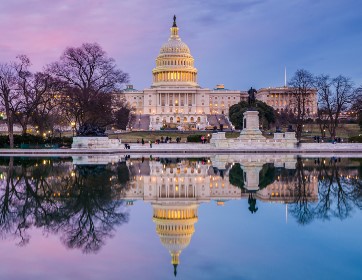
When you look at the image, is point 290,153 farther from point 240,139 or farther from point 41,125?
point 41,125

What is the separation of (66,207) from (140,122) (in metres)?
106

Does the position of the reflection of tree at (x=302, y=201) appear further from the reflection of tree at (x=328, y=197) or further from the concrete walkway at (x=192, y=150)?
the concrete walkway at (x=192, y=150)

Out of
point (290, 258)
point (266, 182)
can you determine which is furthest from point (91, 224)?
point (266, 182)

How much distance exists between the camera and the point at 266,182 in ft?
68.0

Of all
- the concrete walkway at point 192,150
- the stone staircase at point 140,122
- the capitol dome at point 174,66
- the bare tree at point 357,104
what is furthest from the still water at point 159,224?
the capitol dome at point 174,66

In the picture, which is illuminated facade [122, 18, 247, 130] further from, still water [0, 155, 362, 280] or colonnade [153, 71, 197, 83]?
A: still water [0, 155, 362, 280]

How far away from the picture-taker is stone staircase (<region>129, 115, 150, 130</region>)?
11045 cm

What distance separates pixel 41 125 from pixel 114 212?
4636cm

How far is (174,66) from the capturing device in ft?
506

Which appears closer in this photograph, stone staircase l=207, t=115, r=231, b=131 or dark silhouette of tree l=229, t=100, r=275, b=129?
dark silhouette of tree l=229, t=100, r=275, b=129

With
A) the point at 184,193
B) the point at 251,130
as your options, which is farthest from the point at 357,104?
the point at 184,193

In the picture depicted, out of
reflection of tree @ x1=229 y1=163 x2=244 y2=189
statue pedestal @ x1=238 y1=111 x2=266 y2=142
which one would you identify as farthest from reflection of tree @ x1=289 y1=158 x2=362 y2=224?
statue pedestal @ x1=238 y1=111 x2=266 y2=142

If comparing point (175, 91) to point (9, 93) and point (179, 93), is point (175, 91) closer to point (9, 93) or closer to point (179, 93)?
point (179, 93)

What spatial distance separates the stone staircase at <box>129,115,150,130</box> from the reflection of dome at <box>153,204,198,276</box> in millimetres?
92543
